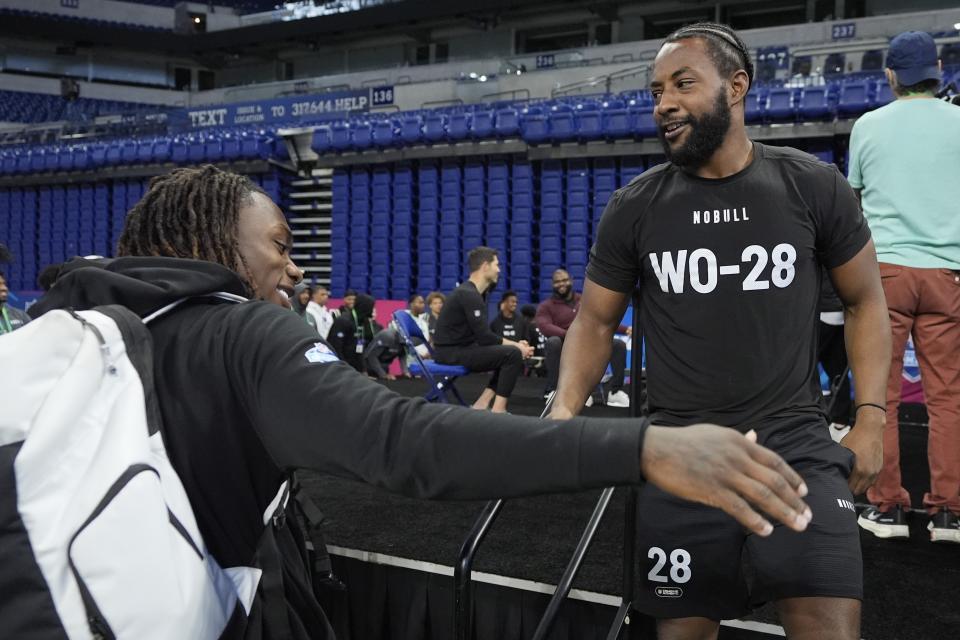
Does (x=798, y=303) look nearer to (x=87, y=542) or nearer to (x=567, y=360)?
(x=567, y=360)

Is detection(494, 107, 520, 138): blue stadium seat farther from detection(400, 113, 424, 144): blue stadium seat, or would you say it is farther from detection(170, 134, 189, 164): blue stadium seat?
detection(170, 134, 189, 164): blue stadium seat

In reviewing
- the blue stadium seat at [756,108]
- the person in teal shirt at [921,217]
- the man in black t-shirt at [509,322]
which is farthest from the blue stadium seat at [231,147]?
the person in teal shirt at [921,217]

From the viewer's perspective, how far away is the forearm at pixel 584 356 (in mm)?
1747

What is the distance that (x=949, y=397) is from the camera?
2594mm

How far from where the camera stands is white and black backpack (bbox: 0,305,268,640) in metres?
0.79

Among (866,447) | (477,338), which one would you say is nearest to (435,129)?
(477,338)

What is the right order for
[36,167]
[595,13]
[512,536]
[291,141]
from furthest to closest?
1. [595,13]
2. [36,167]
3. [291,141]
4. [512,536]

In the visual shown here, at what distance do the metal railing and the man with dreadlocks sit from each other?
1.72 ft

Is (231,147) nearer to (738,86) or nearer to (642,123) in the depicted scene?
(642,123)

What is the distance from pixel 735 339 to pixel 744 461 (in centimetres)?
89

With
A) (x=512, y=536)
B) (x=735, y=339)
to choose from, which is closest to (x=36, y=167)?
(x=512, y=536)

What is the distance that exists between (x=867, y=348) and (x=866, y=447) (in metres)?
0.20

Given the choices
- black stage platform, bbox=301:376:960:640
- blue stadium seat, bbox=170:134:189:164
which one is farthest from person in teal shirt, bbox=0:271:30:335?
blue stadium seat, bbox=170:134:189:164

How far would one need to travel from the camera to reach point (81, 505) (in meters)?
0.81
